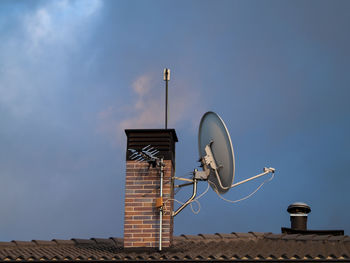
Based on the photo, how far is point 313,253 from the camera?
12.9m

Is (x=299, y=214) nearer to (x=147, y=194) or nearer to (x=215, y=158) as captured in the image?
(x=215, y=158)

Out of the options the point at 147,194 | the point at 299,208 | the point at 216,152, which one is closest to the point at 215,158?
the point at 216,152

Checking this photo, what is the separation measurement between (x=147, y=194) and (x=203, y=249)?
154 centimetres

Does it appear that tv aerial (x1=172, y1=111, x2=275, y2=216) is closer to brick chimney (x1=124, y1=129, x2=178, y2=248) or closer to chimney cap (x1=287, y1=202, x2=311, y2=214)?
brick chimney (x1=124, y1=129, x2=178, y2=248)

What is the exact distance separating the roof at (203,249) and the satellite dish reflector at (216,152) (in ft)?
4.43

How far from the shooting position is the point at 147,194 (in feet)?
46.4

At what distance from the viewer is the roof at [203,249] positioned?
1269 centimetres

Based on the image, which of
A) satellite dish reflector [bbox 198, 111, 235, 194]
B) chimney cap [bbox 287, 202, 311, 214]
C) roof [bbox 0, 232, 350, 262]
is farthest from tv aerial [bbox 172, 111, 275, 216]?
chimney cap [bbox 287, 202, 311, 214]

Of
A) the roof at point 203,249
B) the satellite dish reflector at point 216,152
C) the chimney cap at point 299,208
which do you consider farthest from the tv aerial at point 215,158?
the chimney cap at point 299,208

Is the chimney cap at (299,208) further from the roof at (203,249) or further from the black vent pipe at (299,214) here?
the roof at (203,249)

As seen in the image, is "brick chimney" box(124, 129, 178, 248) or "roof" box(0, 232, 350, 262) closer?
"roof" box(0, 232, 350, 262)

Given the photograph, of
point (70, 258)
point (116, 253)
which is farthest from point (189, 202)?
point (70, 258)

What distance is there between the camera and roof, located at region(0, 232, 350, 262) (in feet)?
41.6

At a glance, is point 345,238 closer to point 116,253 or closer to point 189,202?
point 189,202
